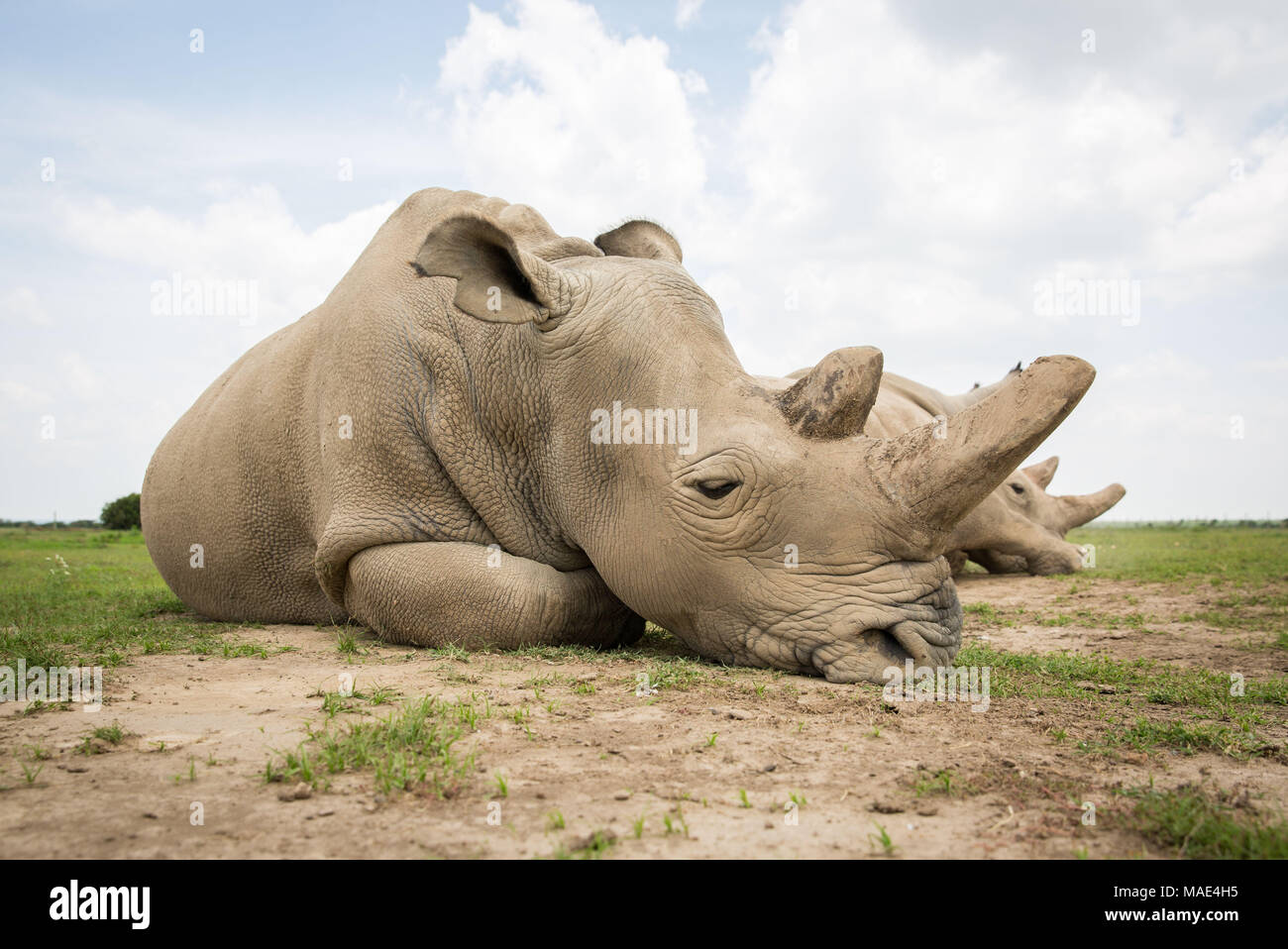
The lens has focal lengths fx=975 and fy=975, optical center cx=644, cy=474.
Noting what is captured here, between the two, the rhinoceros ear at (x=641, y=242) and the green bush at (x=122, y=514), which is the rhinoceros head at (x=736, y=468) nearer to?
the rhinoceros ear at (x=641, y=242)

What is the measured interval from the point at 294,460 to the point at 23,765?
3359mm

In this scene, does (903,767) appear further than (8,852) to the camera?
Yes

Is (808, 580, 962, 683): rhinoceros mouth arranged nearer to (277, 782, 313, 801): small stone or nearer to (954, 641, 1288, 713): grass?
(954, 641, 1288, 713): grass

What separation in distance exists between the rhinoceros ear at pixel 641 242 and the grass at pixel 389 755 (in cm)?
354

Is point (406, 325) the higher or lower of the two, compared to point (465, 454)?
higher

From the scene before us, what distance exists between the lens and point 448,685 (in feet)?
13.3

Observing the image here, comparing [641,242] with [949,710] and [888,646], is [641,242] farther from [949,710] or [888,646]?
[949,710]

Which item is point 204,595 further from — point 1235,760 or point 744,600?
point 1235,760

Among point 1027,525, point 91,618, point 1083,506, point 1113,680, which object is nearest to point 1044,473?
point 1083,506

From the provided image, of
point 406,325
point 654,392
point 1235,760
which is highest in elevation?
point 406,325

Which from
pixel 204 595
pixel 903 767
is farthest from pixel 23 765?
pixel 204 595

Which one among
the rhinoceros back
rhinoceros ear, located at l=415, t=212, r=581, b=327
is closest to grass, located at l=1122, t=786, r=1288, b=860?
rhinoceros ear, located at l=415, t=212, r=581, b=327

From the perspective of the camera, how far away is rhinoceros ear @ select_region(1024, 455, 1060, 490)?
11.8m

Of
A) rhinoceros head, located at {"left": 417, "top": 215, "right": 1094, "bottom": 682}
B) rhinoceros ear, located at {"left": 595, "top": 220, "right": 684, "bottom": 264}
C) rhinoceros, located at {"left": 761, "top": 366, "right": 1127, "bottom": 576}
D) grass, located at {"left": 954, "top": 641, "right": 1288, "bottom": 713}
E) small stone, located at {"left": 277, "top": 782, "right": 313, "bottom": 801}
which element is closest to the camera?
small stone, located at {"left": 277, "top": 782, "right": 313, "bottom": 801}
